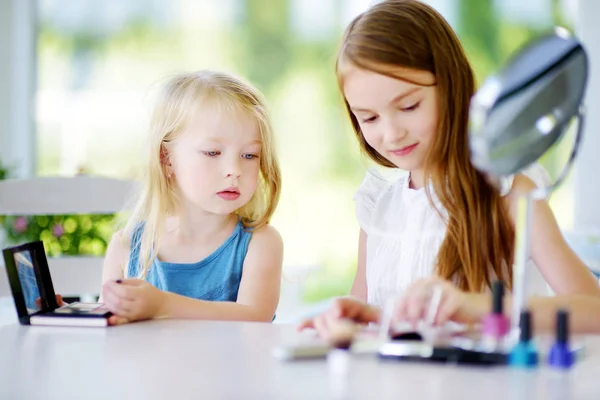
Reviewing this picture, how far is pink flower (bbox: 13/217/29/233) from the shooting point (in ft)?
11.5

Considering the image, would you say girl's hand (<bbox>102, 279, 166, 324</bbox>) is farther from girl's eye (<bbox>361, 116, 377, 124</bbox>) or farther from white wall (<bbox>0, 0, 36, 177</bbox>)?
white wall (<bbox>0, 0, 36, 177</bbox>)

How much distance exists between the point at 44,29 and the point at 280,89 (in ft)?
3.55

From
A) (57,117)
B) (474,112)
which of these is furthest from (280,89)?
(474,112)

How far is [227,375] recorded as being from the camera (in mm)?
898

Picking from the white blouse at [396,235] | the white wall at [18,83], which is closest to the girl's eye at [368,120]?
the white blouse at [396,235]

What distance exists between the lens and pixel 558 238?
1.34m

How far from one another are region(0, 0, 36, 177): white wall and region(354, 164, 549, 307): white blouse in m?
2.58

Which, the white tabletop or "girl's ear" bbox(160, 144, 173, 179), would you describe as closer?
the white tabletop

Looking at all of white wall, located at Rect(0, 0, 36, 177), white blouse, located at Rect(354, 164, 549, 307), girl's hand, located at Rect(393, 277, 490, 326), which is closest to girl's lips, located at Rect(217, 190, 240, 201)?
white blouse, located at Rect(354, 164, 549, 307)

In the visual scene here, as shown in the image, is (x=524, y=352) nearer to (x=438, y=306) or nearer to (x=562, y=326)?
(x=562, y=326)

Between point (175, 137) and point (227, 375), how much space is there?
865mm

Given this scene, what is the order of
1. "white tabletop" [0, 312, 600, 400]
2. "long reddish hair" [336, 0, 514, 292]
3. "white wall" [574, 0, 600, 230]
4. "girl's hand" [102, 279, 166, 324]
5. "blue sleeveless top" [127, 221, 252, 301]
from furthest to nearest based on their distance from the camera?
"white wall" [574, 0, 600, 230]
"blue sleeveless top" [127, 221, 252, 301]
"long reddish hair" [336, 0, 514, 292]
"girl's hand" [102, 279, 166, 324]
"white tabletop" [0, 312, 600, 400]

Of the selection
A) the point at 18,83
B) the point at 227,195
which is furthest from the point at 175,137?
the point at 18,83

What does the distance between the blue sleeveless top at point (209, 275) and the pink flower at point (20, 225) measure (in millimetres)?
2025
